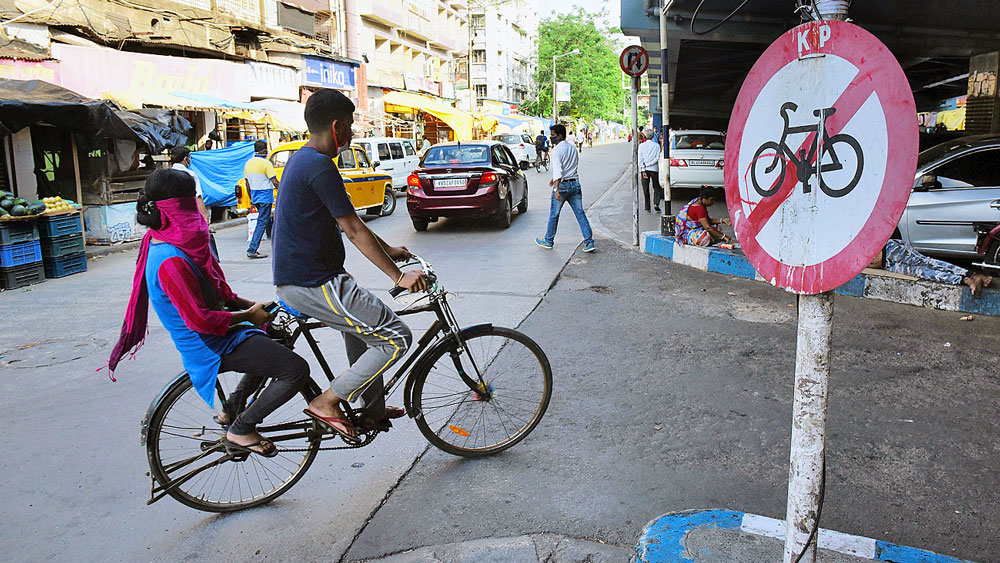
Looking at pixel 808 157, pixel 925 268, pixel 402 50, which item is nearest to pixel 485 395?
pixel 808 157

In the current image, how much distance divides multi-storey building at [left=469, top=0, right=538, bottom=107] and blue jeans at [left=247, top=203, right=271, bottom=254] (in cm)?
4681

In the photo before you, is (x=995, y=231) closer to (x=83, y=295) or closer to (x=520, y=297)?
(x=520, y=297)

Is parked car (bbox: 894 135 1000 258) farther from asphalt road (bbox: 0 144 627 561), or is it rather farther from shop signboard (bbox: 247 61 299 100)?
shop signboard (bbox: 247 61 299 100)

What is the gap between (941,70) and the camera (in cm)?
1869

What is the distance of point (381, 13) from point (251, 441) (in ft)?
115

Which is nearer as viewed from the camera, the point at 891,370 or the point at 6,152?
the point at 891,370

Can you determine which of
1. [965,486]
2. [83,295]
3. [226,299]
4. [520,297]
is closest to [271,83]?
[83,295]

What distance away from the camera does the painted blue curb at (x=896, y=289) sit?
665 cm

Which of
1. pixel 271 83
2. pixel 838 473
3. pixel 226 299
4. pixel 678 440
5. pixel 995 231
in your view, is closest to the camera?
pixel 226 299

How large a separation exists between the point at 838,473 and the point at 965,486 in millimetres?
576

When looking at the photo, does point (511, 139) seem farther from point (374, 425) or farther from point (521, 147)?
point (374, 425)

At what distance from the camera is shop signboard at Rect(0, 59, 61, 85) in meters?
13.1

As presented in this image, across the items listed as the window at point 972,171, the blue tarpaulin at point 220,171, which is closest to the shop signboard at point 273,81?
the blue tarpaulin at point 220,171

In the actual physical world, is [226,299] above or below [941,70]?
below
